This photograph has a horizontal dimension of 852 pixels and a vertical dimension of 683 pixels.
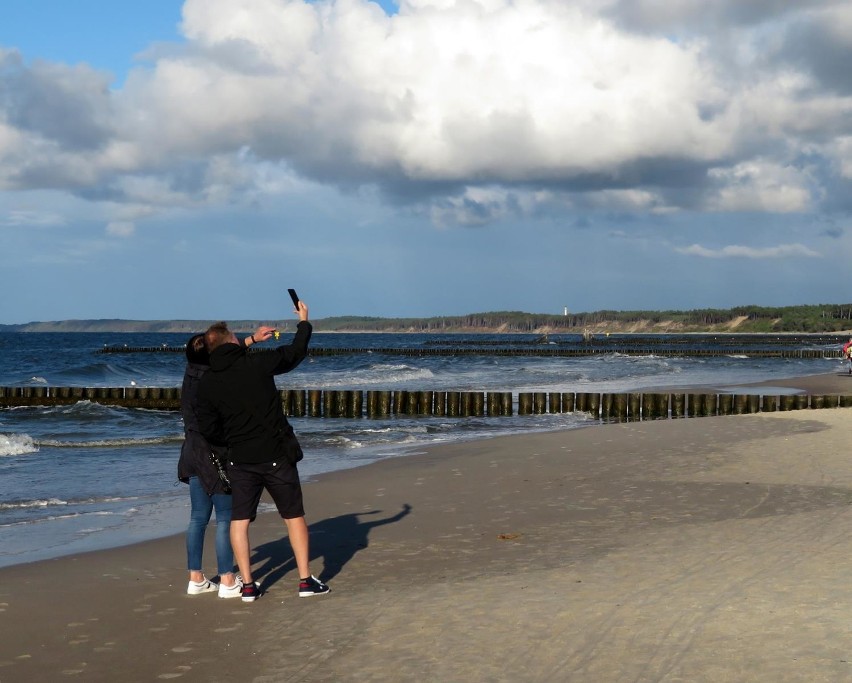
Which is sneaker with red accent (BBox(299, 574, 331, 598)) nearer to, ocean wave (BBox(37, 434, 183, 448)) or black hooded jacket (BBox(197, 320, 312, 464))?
black hooded jacket (BBox(197, 320, 312, 464))

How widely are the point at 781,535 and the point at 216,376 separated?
212 inches

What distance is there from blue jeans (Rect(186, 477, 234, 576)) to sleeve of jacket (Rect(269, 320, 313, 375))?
1.13 metres

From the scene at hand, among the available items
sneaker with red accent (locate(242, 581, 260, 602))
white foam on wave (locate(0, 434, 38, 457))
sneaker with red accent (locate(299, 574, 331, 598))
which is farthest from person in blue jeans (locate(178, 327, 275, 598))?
white foam on wave (locate(0, 434, 38, 457))

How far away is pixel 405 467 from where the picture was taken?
15.3 meters

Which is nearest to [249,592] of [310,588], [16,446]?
[310,588]

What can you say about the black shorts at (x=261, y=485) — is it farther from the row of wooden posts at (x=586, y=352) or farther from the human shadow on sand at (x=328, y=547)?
the row of wooden posts at (x=586, y=352)

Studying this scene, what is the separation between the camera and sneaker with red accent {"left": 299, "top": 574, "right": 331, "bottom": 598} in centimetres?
722

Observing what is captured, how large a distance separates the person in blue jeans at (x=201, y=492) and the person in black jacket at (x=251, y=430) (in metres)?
0.12

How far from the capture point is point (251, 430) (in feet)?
23.1

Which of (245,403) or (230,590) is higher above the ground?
(245,403)

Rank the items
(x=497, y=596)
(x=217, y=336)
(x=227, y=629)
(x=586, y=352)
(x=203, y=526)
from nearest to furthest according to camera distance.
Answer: (x=227, y=629) → (x=497, y=596) → (x=217, y=336) → (x=203, y=526) → (x=586, y=352)

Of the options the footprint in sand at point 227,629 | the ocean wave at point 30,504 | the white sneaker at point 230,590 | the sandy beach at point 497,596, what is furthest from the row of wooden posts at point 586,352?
the footprint in sand at point 227,629

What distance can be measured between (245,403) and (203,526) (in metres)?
1.19

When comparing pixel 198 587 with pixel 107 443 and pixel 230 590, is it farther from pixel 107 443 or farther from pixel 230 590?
pixel 107 443
